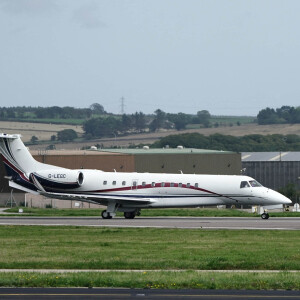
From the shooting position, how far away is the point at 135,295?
69.8 feet

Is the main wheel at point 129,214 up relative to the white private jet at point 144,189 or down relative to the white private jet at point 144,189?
down

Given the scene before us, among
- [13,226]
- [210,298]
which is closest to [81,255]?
[210,298]

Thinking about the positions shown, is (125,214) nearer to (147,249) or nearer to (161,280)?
(147,249)

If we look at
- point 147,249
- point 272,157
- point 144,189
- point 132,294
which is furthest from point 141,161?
point 132,294

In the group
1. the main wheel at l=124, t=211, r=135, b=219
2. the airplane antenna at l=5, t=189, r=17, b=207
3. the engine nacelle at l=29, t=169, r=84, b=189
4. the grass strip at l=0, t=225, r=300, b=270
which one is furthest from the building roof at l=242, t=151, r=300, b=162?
the grass strip at l=0, t=225, r=300, b=270

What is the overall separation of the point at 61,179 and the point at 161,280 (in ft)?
115

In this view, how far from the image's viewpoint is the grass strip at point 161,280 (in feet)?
75.6

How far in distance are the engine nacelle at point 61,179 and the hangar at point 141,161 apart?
28754 millimetres

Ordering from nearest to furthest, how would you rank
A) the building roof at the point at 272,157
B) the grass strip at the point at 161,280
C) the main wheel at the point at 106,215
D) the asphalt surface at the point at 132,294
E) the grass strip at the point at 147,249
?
1. the asphalt surface at the point at 132,294
2. the grass strip at the point at 161,280
3. the grass strip at the point at 147,249
4. the main wheel at the point at 106,215
5. the building roof at the point at 272,157

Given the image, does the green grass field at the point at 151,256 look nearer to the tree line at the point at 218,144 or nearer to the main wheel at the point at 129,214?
the main wheel at the point at 129,214

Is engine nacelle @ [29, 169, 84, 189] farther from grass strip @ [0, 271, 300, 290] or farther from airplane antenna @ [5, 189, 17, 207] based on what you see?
grass strip @ [0, 271, 300, 290]

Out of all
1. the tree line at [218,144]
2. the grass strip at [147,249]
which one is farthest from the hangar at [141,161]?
the tree line at [218,144]

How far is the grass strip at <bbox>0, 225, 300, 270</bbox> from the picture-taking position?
28391mm

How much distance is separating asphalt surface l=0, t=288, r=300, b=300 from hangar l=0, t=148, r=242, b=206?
2593 inches
